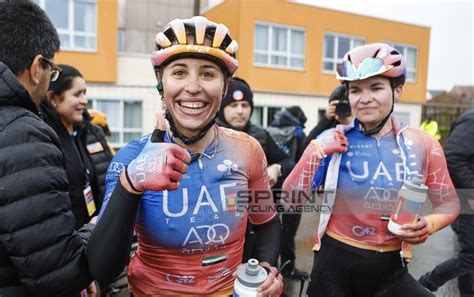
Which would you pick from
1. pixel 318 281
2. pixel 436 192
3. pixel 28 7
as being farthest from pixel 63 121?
pixel 436 192

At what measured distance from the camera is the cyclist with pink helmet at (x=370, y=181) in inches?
97.4

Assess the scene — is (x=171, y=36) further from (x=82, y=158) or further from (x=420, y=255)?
(x=420, y=255)

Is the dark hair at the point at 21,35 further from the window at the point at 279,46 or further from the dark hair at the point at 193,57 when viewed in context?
the window at the point at 279,46

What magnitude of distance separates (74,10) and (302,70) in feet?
35.8

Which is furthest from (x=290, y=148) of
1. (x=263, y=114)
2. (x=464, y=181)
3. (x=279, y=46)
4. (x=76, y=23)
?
(x=279, y=46)

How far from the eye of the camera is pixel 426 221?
92.2 inches

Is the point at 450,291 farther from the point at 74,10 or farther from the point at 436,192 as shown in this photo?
the point at 74,10

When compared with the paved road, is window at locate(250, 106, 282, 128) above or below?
above

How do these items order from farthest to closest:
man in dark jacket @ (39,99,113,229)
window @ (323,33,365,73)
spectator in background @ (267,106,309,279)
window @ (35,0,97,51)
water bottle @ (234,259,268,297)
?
window @ (323,33,365,73), window @ (35,0,97,51), spectator in background @ (267,106,309,279), man in dark jacket @ (39,99,113,229), water bottle @ (234,259,268,297)

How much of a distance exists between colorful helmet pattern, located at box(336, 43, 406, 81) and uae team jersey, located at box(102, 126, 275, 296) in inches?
48.0

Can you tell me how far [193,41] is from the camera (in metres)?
1.74

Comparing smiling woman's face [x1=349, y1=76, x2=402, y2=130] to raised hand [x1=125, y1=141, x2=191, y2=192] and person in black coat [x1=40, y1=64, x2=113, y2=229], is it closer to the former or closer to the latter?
raised hand [x1=125, y1=141, x2=191, y2=192]

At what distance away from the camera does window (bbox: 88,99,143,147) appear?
46.7 feet

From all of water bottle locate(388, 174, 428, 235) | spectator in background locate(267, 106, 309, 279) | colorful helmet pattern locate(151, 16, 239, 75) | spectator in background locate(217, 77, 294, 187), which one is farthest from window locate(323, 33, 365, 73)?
colorful helmet pattern locate(151, 16, 239, 75)
